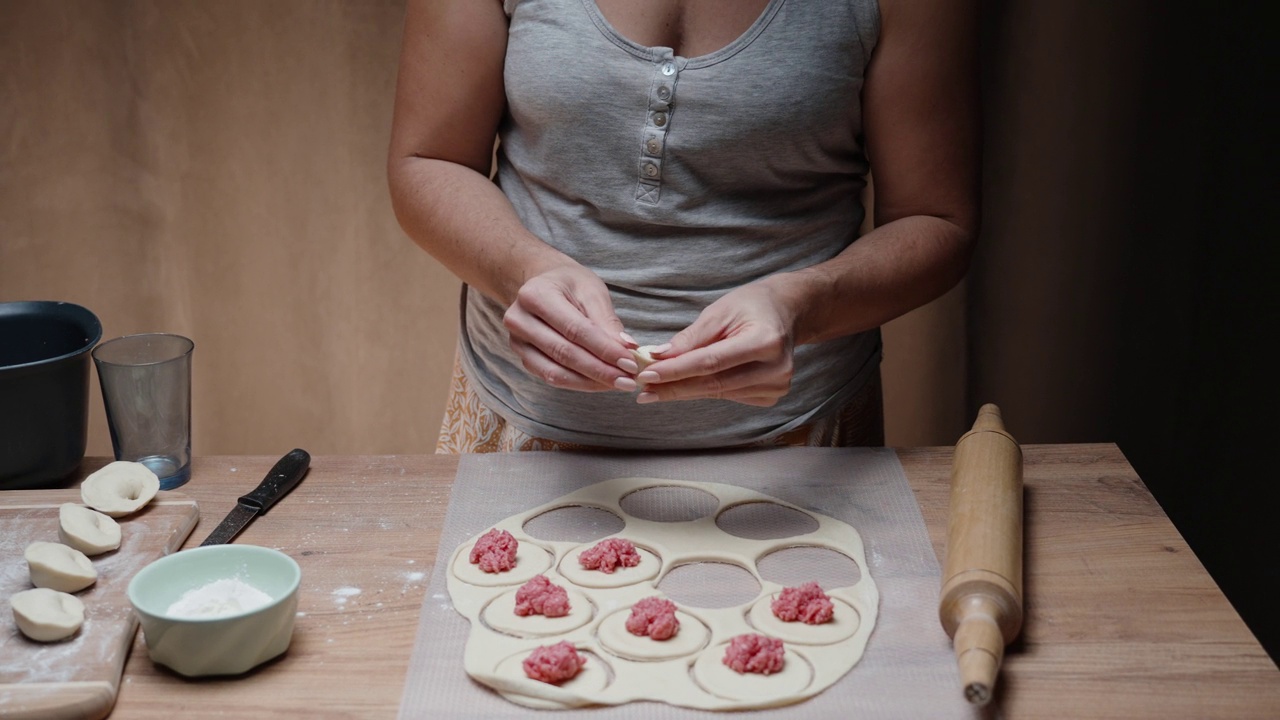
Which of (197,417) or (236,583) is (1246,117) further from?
(197,417)

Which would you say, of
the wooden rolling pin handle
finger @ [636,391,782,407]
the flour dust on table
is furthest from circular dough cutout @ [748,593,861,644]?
finger @ [636,391,782,407]

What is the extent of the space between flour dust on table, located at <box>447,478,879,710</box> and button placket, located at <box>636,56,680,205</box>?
36cm

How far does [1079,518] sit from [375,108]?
6.36 ft

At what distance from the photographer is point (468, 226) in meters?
1.37

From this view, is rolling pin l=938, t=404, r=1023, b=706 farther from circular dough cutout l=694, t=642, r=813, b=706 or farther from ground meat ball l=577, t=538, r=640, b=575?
ground meat ball l=577, t=538, r=640, b=575

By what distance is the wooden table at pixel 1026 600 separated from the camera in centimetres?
92

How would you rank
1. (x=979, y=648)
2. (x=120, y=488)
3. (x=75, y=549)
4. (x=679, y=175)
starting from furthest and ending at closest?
(x=679, y=175) → (x=120, y=488) → (x=75, y=549) → (x=979, y=648)

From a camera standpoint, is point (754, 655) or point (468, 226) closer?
point (754, 655)

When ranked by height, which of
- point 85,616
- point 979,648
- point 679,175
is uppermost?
point 679,175

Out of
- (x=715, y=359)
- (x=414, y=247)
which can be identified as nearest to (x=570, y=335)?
(x=715, y=359)

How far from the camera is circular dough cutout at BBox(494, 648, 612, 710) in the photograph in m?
0.92

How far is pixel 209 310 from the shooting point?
2771mm

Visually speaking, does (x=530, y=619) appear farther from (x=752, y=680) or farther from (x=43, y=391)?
(x=43, y=391)

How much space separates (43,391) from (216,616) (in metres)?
0.47
